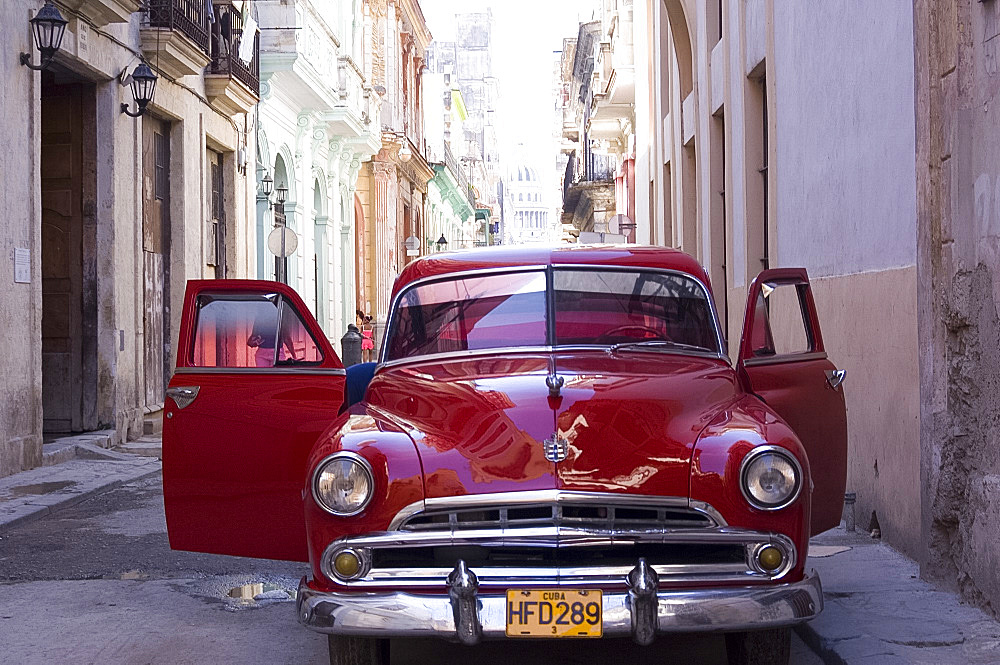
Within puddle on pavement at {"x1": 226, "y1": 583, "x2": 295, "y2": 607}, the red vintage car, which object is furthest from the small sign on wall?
the red vintage car

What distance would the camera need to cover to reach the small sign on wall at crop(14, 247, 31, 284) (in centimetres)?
1154

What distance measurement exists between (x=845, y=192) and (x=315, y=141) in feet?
66.0

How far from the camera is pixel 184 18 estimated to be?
16156 millimetres

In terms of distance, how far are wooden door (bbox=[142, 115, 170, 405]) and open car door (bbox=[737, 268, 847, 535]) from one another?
1173 centimetres

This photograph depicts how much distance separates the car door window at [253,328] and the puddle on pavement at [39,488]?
5.01 m

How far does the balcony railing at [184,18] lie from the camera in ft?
50.7

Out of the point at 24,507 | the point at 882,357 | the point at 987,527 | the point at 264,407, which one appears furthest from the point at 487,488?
the point at 24,507

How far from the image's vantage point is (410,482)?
4.12 metres

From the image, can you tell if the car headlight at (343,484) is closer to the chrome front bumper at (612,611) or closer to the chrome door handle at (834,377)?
the chrome front bumper at (612,611)

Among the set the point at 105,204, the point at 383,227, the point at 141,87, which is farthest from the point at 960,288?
the point at 383,227

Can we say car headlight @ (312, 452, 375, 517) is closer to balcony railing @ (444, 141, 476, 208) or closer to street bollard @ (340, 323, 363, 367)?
street bollard @ (340, 323, 363, 367)

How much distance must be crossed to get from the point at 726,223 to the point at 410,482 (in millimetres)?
10391

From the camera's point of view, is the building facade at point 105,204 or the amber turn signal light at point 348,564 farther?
the building facade at point 105,204

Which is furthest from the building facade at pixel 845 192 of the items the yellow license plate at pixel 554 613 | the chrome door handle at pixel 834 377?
the yellow license plate at pixel 554 613
